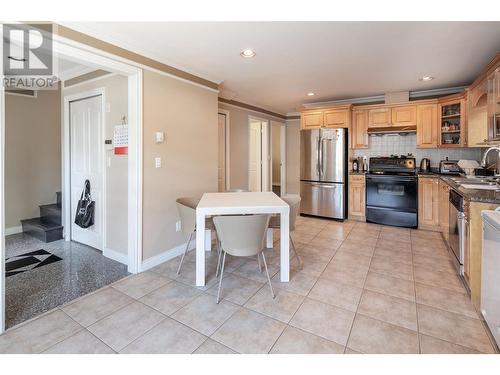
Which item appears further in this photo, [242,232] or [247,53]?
[247,53]

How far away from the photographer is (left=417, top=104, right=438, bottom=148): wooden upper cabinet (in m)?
4.23

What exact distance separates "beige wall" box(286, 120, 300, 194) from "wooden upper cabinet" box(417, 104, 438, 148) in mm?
2770

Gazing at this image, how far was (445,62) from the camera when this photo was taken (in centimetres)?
310

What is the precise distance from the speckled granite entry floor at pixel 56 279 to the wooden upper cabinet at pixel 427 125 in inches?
190

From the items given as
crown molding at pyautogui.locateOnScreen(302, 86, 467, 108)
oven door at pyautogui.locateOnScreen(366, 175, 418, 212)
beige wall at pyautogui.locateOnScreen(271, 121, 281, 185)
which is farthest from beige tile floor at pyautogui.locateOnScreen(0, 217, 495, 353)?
beige wall at pyautogui.locateOnScreen(271, 121, 281, 185)

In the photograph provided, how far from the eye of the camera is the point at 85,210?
3.38 metres

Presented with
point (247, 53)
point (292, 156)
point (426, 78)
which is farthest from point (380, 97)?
point (247, 53)

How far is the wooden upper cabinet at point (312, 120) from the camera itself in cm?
509

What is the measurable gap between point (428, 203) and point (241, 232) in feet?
11.7

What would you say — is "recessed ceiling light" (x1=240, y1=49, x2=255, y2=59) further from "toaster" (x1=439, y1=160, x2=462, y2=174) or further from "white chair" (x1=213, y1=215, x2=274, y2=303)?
"toaster" (x1=439, y1=160, x2=462, y2=174)

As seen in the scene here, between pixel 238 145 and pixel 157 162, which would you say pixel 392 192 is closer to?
pixel 238 145

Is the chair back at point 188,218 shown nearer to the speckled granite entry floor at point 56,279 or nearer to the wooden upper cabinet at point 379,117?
the speckled granite entry floor at point 56,279
